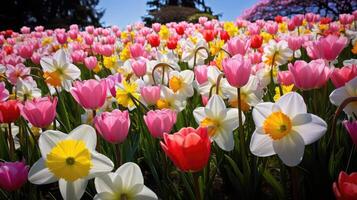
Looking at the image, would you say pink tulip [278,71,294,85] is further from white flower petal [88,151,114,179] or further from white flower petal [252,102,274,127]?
white flower petal [88,151,114,179]

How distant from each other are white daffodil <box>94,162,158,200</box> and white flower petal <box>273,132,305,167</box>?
45 centimetres

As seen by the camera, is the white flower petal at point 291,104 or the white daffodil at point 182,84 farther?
the white daffodil at point 182,84

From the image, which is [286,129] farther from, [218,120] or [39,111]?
[39,111]

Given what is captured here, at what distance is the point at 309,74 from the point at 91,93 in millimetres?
944

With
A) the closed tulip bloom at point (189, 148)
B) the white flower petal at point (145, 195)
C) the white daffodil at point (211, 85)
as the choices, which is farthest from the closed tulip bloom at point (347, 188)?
the white daffodil at point (211, 85)

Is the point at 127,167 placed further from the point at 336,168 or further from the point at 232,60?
the point at 336,168

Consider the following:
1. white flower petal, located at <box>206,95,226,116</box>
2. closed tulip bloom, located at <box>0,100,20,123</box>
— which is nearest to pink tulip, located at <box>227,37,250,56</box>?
white flower petal, located at <box>206,95,226,116</box>

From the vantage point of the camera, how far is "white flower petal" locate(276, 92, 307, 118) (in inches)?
47.8

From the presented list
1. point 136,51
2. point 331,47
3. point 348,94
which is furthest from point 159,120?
point 136,51

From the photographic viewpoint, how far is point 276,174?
1844mm

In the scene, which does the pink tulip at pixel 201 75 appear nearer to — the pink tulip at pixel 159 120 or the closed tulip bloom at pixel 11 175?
the pink tulip at pixel 159 120

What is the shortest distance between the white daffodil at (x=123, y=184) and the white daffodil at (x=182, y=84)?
0.95 meters

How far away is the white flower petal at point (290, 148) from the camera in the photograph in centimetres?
117

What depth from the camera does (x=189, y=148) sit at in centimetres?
101
